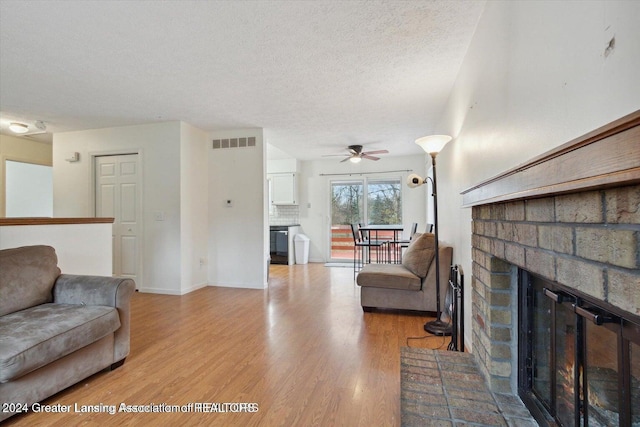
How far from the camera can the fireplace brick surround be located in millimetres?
547

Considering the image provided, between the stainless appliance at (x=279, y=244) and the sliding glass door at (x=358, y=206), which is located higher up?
the sliding glass door at (x=358, y=206)

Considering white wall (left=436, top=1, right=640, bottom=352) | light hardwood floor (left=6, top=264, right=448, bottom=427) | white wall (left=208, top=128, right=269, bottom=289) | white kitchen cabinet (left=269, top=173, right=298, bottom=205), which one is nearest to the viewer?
white wall (left=436, top=1, right=640, bottom=352)

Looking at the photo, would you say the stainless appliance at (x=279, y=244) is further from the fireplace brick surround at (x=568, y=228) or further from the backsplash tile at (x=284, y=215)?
the fireplace brick surround at (x=568, y=228)

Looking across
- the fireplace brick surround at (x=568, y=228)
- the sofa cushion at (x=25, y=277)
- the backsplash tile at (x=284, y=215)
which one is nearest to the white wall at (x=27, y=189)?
the sofa cushion at (x=25, y=277)

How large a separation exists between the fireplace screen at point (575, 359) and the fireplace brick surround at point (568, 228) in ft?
0.24

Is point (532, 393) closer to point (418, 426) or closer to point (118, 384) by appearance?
point (418, 426)

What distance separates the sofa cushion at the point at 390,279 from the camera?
122 inches

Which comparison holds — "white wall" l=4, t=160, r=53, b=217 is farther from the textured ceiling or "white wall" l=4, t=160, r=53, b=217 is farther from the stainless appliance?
the stainless appliance

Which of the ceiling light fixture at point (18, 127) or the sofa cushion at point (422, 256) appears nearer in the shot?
the sofa cushion at point (422, 256)

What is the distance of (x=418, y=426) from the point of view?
115 centimetres

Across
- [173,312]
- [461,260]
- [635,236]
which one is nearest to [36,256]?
[173,312]

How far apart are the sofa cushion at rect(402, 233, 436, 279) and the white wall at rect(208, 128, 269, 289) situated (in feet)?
7.33

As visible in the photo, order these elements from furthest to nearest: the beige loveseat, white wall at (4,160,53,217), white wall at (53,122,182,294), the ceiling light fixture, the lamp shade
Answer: white wall at (4,160,53,217)
white wall at (53,122,182,294)
the ceiling light fixture
the beige loveseat
the lamp shade

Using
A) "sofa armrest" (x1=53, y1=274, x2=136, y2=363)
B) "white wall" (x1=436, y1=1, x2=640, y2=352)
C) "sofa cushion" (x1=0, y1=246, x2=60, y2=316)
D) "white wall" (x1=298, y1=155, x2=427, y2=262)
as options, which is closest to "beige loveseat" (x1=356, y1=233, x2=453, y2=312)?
"white wall" (x1=436, y1=1, x2=640, y2=352)
